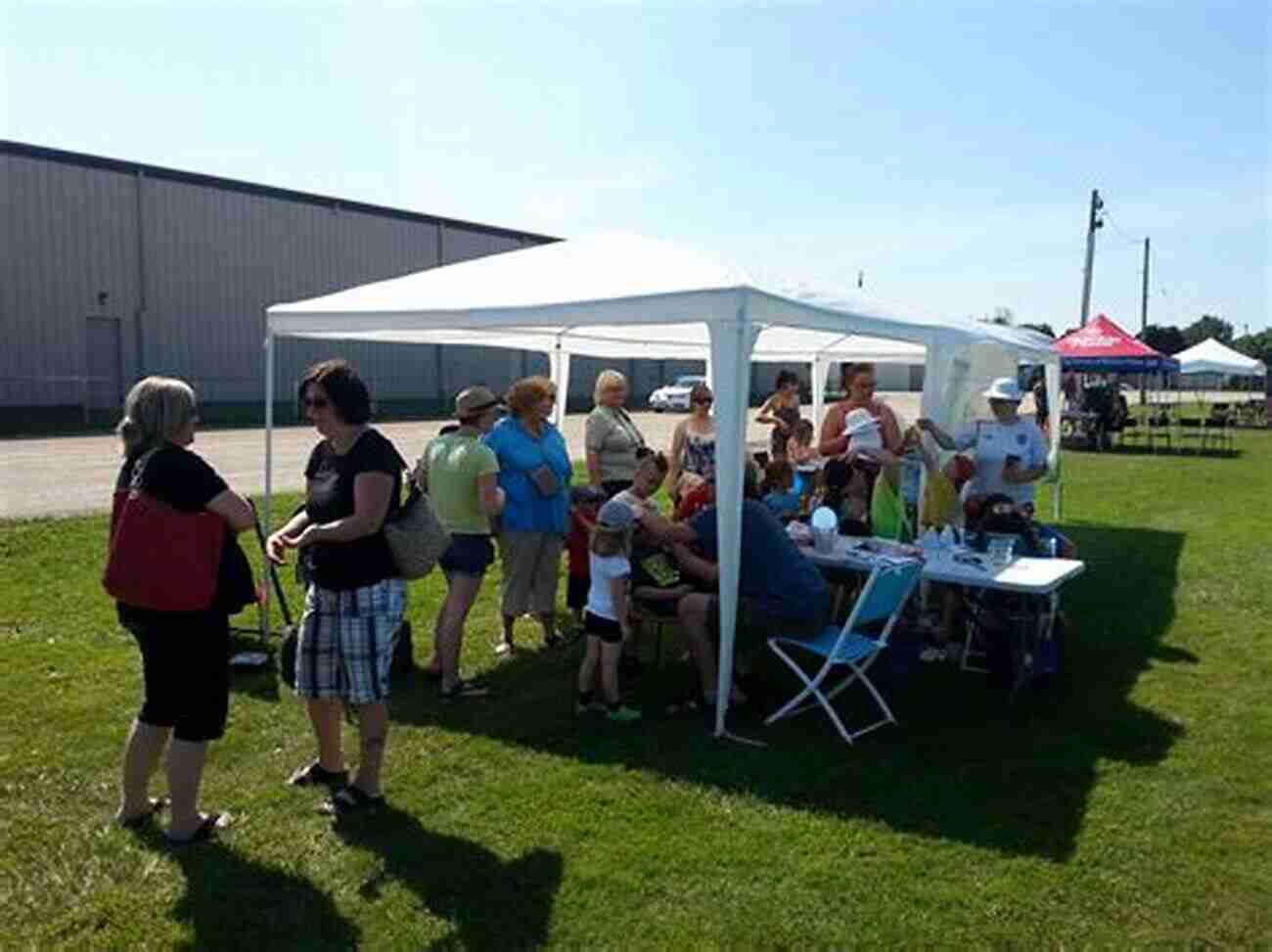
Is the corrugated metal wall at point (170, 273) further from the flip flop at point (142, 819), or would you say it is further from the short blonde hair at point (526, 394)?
the flip flop at point (142, 819)

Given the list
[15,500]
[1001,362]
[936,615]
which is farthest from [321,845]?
[15,500]

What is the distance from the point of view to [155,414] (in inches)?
134

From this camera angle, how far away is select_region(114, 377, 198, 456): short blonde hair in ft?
11.2

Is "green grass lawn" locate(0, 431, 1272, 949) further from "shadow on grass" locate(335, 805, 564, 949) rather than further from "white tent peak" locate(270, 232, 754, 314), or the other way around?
"white tent peak" locate(270, 232, 754, 314)

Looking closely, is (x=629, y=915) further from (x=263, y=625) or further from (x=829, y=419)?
(x=829, y=419)

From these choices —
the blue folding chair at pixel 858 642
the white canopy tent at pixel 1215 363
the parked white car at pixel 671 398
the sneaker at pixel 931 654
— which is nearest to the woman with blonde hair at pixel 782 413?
the sneaker at pixel 931 654

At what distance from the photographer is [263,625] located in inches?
235

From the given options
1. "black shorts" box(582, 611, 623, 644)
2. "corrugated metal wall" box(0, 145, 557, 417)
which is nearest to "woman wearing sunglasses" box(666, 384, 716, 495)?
"black shorts" box(582, 611, 623, 644)

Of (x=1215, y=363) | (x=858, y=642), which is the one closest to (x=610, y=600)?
(x=858, y=642)

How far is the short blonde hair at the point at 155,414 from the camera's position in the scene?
342 centimetres

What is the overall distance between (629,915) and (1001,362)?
7.42 m

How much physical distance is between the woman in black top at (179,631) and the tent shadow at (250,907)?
7.4 inches

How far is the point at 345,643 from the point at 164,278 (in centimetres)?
2588

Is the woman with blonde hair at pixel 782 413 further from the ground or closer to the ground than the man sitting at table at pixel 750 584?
further from the ground
